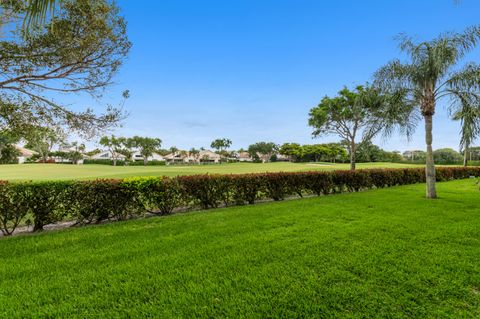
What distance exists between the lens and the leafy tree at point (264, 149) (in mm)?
89875

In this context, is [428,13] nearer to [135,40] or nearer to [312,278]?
[312,278]

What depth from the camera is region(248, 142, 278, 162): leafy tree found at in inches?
3538

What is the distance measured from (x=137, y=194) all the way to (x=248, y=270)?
4.33 m

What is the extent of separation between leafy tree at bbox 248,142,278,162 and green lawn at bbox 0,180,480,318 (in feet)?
279

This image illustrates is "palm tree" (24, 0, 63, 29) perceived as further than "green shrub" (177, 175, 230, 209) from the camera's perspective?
No

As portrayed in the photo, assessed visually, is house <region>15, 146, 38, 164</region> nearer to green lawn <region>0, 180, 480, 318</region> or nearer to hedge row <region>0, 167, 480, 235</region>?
hedge row <region>0, 167, 480, 235</region>

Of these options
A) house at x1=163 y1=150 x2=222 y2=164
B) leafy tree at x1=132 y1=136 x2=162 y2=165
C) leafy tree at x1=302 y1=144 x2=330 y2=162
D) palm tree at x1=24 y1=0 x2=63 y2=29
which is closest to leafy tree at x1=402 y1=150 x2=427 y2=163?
leafy tree at x1=302 y1=144 x2=330 y2=162

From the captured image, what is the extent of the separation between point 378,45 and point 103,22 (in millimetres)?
10103

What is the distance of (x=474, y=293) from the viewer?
8.50 feet

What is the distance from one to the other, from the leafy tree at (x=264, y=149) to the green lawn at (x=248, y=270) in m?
85.0

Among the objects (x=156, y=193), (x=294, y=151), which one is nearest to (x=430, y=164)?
(x=156, y=193)

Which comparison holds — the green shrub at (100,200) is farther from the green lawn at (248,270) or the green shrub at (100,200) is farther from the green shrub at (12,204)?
the green shrub at (12,204)

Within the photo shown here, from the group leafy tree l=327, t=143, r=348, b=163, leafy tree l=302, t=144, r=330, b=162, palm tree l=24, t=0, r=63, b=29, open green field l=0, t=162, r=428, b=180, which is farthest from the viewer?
leafy tree l=302, t=144, r=330, b=162

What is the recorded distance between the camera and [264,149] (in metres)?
89.9
